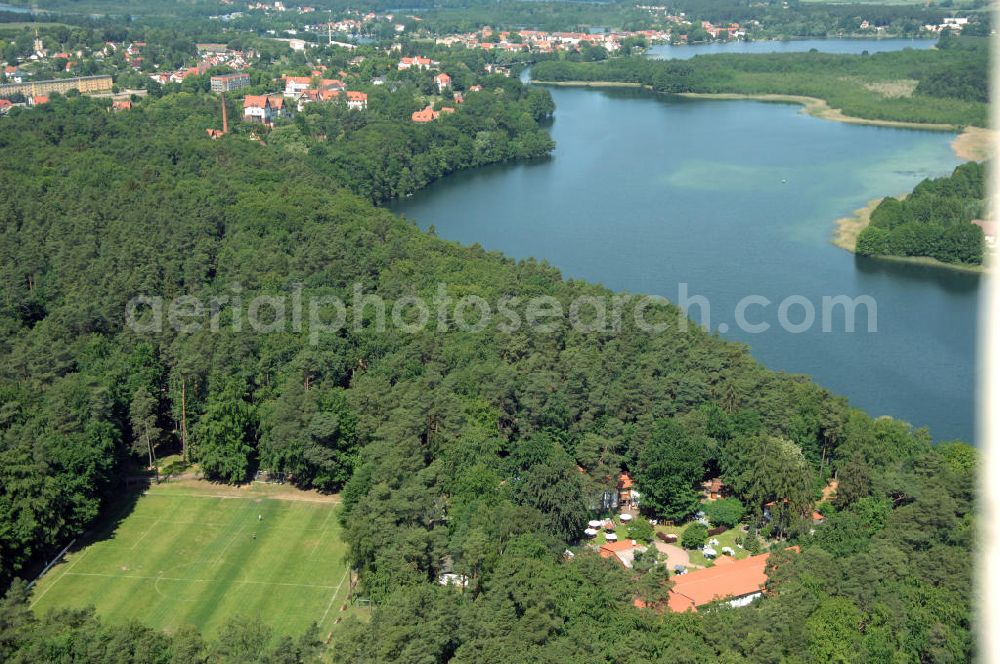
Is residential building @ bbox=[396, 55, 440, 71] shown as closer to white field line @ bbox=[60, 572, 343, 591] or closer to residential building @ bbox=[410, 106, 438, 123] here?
residential building @ bbox=[410, 106, 438, 123]

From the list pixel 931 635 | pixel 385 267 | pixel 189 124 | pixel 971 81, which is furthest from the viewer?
pixel 971 81

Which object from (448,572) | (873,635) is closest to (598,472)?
(448,572)

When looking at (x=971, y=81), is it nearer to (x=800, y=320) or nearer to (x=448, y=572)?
(x=800, y=320)

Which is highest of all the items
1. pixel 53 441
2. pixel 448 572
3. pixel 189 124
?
A: pixel 189 124

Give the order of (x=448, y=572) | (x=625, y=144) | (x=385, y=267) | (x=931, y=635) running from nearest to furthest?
(x=931, y=635), (x=448, y=572), (x=385, y=267), (x=625, y=144)

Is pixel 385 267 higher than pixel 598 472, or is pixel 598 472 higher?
pixel 385 267

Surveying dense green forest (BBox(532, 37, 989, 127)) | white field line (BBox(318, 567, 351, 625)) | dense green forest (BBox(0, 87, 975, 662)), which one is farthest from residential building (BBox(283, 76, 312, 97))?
white field line (BBox(318, 567, 351, 625))
